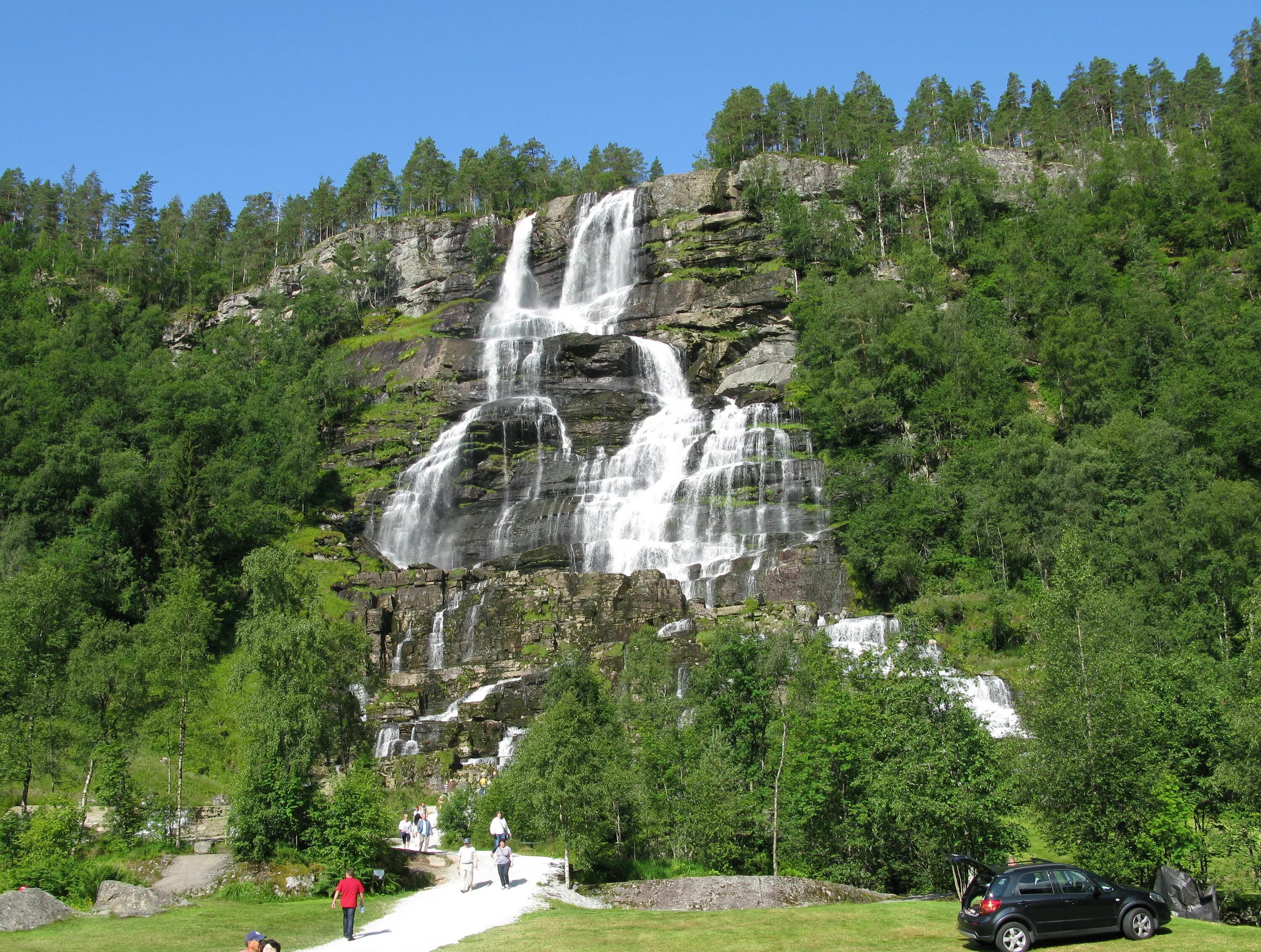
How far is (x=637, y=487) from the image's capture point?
70.2 metres

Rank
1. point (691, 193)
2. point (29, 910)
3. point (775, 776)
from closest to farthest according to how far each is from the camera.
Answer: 1. point (29, 910)
2. point (775, 776)
3. point (691, 193)

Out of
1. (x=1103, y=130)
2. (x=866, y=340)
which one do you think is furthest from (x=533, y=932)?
(x=1103, y=130)

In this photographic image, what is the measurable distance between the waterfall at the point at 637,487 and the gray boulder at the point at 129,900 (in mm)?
38705

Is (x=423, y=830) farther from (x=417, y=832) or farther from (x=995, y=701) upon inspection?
(x=995, y=701)

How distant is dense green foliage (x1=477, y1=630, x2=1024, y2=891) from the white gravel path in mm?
2013

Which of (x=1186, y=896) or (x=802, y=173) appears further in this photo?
(x=802, y=173)

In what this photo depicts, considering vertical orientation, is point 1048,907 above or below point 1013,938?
above

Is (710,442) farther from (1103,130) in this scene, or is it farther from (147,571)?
(1103,130)

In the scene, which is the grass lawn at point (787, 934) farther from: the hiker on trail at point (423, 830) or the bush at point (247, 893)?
the hiker on trail at point (423, 830)

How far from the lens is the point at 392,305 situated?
376 feet

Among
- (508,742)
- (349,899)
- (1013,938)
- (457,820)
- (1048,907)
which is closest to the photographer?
(1013,938)

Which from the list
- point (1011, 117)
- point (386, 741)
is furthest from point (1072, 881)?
point (1011, 117)

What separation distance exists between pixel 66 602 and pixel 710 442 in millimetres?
43425

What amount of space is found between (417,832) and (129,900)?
11.9 meters
